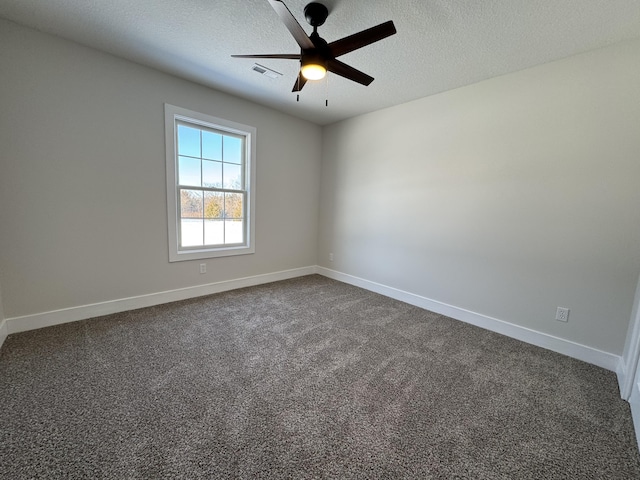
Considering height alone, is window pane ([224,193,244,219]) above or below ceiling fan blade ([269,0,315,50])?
below

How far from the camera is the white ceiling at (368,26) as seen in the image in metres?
1.79

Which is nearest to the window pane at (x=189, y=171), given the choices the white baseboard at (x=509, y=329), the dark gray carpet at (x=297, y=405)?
the dark gray carpet at (x=297, y=405)

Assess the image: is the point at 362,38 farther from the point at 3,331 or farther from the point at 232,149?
the point at 3,331

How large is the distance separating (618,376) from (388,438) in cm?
206

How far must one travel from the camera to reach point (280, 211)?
4109mm

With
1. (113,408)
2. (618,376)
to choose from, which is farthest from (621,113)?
(113,408)

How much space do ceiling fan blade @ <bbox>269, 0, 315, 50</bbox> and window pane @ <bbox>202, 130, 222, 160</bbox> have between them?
2084 millimetres

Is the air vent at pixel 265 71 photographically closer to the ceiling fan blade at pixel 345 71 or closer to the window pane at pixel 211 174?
the ceiling fan blade at pixel 345 71

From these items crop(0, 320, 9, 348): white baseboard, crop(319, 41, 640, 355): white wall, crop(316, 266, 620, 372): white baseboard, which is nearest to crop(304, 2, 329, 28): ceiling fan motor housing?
crop(319, 41, 640, 355): white wall

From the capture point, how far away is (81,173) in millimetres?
2467

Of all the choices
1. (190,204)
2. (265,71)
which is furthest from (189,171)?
(265,71)

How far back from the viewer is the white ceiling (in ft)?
5.88

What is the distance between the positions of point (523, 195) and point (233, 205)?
11.2 ft

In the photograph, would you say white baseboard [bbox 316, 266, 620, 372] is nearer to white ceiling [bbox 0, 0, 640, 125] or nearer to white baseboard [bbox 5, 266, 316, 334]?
white baseboard [bbox 5, 266, 316, 334]
